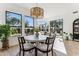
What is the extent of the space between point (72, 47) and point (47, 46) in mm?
485

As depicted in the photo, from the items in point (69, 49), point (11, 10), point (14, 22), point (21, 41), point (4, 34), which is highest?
point (11, 10)

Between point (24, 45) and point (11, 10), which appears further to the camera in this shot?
point (24, 45)

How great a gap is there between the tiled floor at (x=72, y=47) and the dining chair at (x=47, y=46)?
11.5 inches

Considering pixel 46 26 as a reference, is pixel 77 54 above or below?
below

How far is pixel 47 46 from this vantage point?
7.38ft

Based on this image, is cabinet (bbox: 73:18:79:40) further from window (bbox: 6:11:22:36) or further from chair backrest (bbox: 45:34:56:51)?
window (bbox: 6:11:22:36)

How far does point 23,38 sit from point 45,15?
0.63 metres

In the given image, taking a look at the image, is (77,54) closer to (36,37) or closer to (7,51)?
(36,37)

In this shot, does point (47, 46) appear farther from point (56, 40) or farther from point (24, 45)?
point (24, 45)

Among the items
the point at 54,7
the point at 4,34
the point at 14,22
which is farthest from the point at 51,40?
the point at 4,34

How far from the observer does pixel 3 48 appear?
7.01ft

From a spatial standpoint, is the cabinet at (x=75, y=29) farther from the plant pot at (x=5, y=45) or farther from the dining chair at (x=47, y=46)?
the plant pot at (x=5, y=45)

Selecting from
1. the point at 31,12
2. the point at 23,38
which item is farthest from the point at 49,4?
the point at 23,38

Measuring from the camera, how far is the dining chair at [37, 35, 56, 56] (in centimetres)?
221
